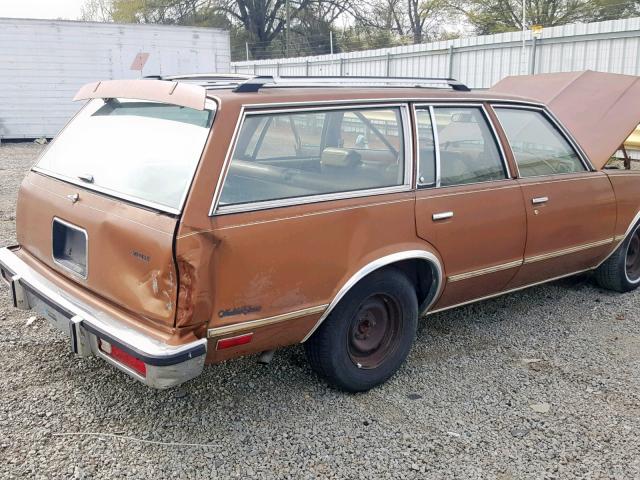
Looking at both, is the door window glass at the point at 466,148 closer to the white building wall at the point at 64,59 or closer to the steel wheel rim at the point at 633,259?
the steel wheel rim at the point at 633,259

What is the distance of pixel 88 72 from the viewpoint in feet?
53.9

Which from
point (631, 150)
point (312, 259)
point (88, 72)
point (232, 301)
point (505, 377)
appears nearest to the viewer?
point (232, 301)

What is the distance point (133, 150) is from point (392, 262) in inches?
58.0

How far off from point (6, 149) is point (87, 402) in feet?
45.8

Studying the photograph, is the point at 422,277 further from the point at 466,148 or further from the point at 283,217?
the point at 283,217

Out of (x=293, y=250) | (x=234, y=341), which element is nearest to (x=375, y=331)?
(x=293, y=250)

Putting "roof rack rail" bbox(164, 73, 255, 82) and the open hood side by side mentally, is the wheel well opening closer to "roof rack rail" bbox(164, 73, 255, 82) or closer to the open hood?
"roof rack rail" bbox(164, 73, 255, 82)

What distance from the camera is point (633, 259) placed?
5371 millimetres

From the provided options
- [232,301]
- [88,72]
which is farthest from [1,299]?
[88,72]

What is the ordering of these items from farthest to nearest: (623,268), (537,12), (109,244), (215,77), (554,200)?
(537,12) < (623,268) < (554,200) < (215,77) < (109,244)

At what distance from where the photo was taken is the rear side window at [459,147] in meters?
3.68

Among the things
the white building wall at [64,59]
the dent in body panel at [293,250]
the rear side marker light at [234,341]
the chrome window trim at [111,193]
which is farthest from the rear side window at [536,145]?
the white building wall at [64,59]

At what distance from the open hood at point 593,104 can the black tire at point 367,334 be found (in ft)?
7.37

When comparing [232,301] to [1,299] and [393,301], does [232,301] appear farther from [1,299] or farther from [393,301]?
[1,299]
